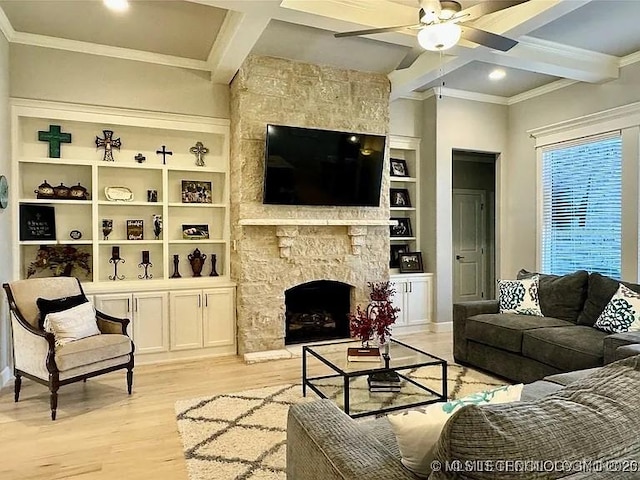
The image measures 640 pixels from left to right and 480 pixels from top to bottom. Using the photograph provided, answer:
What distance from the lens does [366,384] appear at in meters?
3.46

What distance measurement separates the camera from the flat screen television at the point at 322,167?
4.75 metres

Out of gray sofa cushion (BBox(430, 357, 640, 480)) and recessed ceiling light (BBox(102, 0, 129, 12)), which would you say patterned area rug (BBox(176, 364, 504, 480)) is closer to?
gray sofa cushion (BBox(430, 357, 640, 480))

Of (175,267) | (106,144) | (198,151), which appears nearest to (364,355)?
(175,267)

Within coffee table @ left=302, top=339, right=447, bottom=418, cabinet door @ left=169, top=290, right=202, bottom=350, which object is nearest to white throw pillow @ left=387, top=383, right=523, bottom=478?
coffee table @ left=302, top=339, right=447, bottom=418

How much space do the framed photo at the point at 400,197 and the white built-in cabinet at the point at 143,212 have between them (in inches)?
93.2

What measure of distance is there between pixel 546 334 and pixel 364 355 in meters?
1.55

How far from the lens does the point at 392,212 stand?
6320mm

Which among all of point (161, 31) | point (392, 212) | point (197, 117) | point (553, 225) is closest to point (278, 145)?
point (197, 117)

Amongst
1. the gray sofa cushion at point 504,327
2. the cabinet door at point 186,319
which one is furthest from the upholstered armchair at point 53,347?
the gray sofa cushion at point 504,327

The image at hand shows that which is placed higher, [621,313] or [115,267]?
[115,267]

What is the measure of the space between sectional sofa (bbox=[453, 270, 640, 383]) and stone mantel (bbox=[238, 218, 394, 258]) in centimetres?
141

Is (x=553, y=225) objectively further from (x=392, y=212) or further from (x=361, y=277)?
(x=361, y=277)

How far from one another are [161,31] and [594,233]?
518 cm

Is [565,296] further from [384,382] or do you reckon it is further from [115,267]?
[115,267]
